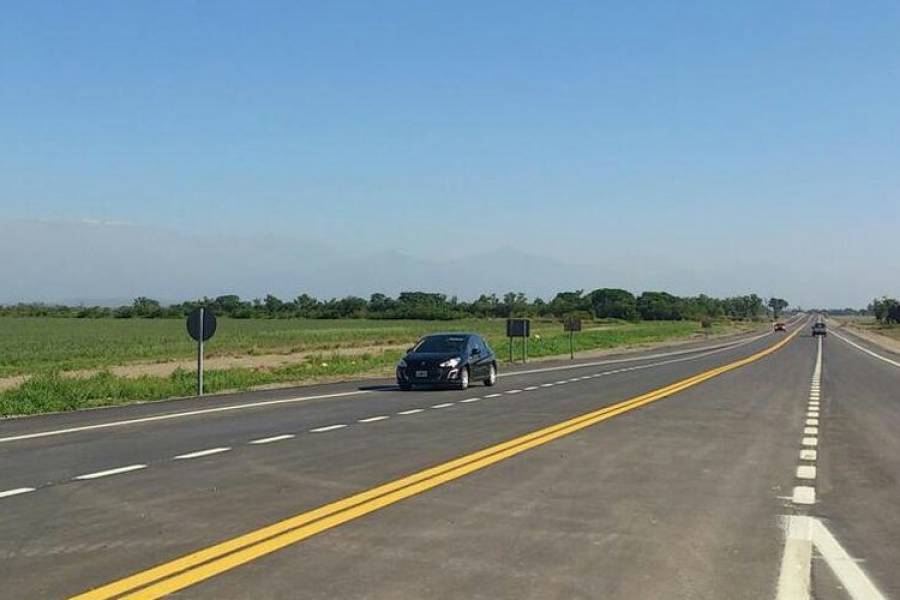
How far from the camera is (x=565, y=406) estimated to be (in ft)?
66.6

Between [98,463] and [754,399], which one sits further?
[754,399]

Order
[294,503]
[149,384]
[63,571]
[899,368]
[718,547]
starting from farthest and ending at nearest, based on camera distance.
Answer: [899,368] → [149,384] → [294,503] → [718,547] → [63,571]

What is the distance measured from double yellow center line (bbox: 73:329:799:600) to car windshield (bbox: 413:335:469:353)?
12.7m

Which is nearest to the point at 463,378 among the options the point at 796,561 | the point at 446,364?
the point at 446,364

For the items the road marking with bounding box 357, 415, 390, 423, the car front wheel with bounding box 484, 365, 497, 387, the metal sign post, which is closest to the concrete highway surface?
the road marking with bounding box 357, 415, 390, 423

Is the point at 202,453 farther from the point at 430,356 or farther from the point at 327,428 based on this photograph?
the point at 430,356

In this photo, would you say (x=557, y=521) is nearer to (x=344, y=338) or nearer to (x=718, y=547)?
(x=718, y=547)

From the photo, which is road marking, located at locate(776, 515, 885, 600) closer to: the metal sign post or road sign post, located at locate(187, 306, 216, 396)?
the metal sign post

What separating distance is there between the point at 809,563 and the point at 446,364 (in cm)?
1881

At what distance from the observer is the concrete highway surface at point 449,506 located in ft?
20.9

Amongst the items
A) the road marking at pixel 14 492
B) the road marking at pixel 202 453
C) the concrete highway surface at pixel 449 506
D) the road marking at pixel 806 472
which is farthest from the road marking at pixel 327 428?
the road marking at pixel 806 472

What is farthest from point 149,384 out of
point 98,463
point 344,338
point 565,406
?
point 344,338

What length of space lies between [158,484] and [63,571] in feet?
12.0

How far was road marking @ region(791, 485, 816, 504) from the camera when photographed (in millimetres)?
9570
